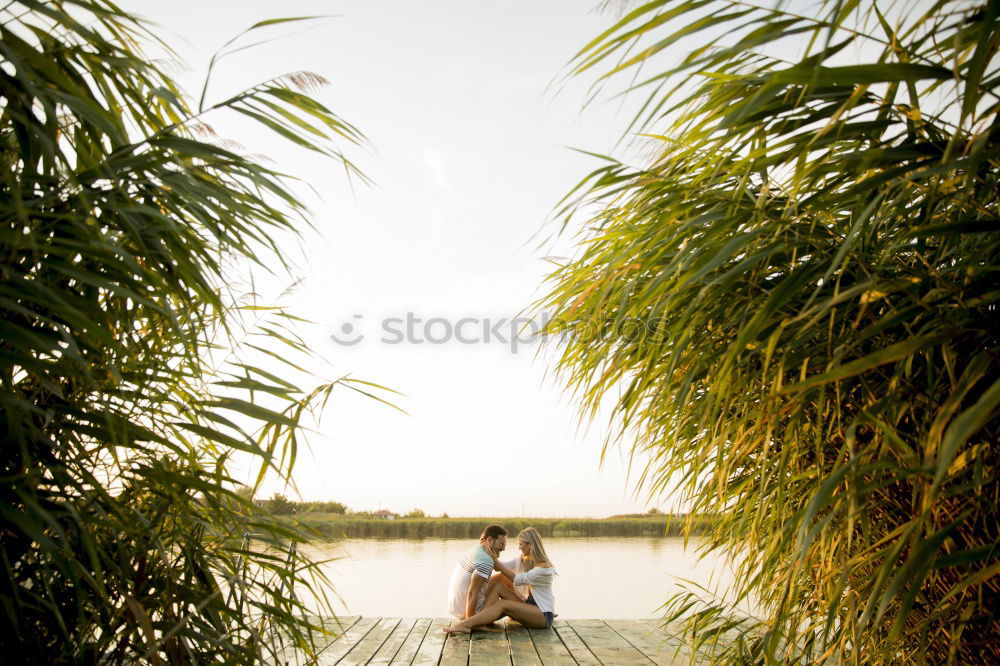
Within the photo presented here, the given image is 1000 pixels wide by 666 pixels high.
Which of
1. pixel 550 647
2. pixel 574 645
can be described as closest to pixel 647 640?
pixel 574 645

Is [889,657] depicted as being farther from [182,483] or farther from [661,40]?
[182,483]

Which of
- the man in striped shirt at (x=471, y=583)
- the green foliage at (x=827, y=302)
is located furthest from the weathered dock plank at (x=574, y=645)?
the green foliage at (x=827, y=302)

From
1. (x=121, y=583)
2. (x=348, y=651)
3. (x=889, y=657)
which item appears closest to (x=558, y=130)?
(x=121, y=583)

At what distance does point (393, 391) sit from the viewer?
155 centimetres

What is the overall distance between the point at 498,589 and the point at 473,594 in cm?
21

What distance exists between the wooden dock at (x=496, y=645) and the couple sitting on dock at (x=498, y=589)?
88 mm

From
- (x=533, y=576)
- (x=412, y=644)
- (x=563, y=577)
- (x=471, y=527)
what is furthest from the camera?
(x=471, y=527)

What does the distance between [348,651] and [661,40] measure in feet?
10.6

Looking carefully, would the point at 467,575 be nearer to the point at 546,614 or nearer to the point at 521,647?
the point at 546,614

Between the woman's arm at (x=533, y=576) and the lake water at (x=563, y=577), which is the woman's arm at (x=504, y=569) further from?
the lake water at (x=563, y=577)

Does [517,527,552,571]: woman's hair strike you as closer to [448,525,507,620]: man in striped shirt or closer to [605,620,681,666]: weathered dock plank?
[448,525,507,620]: man in striped shirt

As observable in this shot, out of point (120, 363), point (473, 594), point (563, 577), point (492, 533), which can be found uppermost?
point (120, 363)

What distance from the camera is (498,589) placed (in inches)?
165

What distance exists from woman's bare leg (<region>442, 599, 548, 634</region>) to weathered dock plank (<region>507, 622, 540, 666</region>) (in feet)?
0.24
